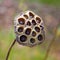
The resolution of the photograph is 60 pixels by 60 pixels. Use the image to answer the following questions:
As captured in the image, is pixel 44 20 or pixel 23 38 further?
pixel 44 20

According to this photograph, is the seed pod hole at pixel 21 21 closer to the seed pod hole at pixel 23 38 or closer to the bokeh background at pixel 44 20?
the seed pod hole at pixel 23 38

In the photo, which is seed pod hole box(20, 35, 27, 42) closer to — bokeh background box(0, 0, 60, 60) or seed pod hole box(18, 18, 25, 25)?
seed pod hole box(18, 18, 25, 25)

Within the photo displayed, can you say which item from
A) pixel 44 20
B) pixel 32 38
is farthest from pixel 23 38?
pixel 44 20

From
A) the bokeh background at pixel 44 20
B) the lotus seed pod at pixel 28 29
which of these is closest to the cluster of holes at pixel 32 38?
the lotus seed pod at pixel 28 29

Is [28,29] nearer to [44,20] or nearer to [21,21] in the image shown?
[21,21]

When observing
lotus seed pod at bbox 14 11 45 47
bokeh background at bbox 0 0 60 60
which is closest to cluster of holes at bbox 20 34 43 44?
lotus seed pod at bbox 14 11 45 47

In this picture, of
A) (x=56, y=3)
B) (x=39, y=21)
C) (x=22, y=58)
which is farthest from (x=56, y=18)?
(x=39, y=21)
